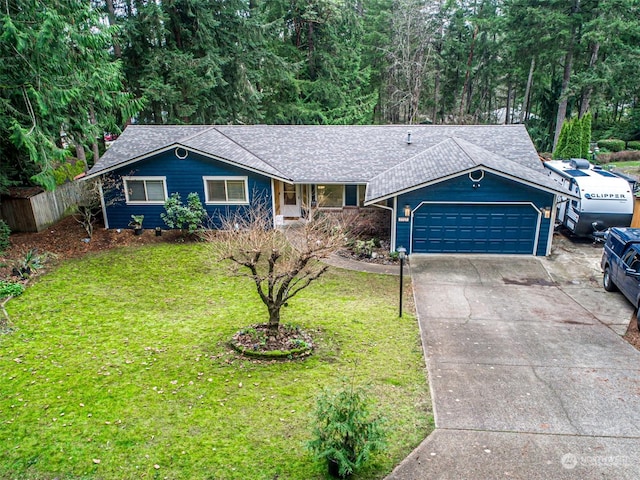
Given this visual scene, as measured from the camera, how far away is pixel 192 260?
15773mm

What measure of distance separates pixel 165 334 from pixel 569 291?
11514mm

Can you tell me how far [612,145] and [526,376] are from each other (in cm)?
3510

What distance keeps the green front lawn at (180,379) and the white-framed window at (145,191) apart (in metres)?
5.27

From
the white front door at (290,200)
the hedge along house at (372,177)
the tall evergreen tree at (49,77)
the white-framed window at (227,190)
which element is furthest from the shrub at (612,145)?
the tall evergreen tree at (49,77)

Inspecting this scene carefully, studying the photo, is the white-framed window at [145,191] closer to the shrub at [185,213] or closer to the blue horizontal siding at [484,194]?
the shrub at [185,213]

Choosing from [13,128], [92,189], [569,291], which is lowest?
[569,291]

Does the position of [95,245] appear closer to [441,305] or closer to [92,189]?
[92,189]

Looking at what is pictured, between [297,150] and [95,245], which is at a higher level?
[297,150]

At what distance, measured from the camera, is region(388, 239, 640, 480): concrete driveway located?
6.52m

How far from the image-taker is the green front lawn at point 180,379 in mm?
6457

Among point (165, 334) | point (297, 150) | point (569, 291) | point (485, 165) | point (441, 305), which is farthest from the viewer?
point (297, 150)

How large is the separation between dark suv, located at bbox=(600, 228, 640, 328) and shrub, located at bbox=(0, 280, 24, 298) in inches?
637

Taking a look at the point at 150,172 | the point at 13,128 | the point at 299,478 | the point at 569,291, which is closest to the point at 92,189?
the point at 150,172

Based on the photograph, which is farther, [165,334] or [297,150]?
[297,150]
